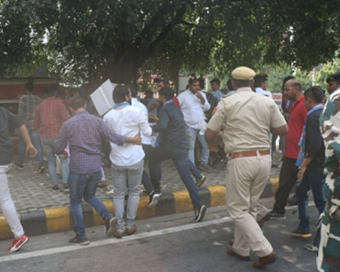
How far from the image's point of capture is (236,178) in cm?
396

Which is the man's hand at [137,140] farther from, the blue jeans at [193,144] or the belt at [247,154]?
the blue jeans at [193,144]

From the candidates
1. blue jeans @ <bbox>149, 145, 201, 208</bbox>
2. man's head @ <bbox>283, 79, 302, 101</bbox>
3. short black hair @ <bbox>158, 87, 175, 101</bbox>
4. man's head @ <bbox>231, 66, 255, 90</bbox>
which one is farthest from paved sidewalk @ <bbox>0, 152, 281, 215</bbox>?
man's head @ <bbox>231, 66, 255, 90</bbox>

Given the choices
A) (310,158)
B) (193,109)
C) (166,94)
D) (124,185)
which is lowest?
(124,185)

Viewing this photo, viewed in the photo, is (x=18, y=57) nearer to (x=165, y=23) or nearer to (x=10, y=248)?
(x=165, y=23)

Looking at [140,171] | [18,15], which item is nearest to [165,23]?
[18,15]

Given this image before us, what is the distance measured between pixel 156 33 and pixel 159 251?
18.1ft

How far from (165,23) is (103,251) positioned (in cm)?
526

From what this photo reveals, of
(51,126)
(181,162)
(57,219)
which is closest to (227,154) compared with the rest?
(181,162)

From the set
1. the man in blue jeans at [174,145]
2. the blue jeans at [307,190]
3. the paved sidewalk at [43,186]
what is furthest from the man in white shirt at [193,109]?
the blue jeans at [307,190]

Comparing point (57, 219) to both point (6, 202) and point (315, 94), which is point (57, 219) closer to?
point (6, 202)

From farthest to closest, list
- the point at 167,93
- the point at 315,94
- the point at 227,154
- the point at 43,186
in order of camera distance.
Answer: the point at 43,186 → the point at 167,93 → the point at 315,94 → the point at 227,154

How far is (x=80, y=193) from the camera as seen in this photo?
4.73 meters

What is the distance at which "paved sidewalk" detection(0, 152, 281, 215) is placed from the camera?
5.97 metres

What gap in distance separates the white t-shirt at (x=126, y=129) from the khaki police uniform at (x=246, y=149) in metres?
1.10
